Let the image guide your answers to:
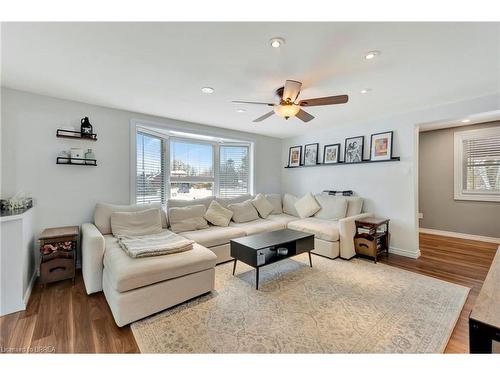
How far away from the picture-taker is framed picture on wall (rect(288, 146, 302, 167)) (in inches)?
204

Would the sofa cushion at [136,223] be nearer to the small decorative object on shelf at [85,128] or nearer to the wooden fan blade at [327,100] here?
the small decorative object on shelf at [85,128]

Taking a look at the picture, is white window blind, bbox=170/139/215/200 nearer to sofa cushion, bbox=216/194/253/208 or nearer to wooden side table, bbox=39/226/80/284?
sofa cushion, bbox=216/194/253/208

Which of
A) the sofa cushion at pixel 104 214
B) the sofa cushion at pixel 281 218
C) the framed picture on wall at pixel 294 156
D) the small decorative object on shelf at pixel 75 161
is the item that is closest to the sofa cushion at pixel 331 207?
the sofa cushion at pixel 281 218

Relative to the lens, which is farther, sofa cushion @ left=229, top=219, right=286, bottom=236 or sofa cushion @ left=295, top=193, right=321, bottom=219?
sofa cushion @ left=295, top=193, right=321, bottom=219

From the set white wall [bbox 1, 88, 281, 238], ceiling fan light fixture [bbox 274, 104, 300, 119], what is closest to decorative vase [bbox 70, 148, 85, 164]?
white wall [bbox 1, 88, 281, 238]

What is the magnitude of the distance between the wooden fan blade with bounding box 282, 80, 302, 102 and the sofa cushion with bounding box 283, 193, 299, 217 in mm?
2917

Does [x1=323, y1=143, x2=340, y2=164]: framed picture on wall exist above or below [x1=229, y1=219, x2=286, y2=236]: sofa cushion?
above

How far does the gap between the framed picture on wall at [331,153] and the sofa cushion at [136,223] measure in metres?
3.38

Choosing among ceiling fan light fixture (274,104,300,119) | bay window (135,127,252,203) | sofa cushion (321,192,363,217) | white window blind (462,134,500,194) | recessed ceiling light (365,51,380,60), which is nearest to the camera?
recessed ceiling light (365,51,380,60)

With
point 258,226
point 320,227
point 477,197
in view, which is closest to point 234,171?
point 258,226

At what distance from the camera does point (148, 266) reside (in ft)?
6.53

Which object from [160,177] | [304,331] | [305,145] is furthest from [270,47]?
[305,145]

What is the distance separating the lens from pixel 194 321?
1.92m

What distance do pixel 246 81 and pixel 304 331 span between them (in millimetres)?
2399
